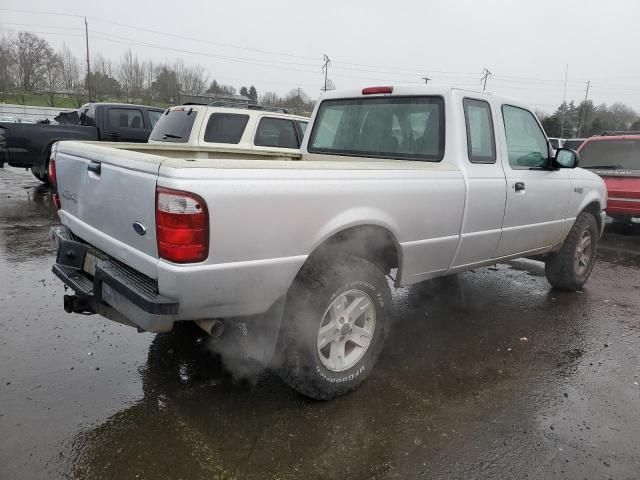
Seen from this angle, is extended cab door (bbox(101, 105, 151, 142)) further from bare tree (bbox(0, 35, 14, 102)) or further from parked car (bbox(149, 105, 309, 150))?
bare tree (bbox(0, 35, 14, 102))

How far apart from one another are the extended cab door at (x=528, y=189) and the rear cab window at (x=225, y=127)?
4.58 m

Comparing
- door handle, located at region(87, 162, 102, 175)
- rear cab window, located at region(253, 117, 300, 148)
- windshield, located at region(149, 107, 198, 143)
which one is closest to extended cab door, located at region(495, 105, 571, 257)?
door handle, located at region(87, 162, 102, 175)

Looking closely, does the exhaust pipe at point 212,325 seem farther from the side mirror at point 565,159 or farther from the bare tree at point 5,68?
the bare tree at point 5,68

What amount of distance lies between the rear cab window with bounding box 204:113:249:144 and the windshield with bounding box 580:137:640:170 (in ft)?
20.4

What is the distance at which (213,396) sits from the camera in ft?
9.75

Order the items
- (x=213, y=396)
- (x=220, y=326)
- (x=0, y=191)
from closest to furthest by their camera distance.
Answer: (x=220, y=326) → (x=213, y=396) → (x=0, y=191)

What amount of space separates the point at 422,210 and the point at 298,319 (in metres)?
1.15

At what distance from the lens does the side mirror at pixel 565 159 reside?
441cm

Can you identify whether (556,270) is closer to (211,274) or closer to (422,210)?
(422,210)

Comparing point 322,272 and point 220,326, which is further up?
point 322,272

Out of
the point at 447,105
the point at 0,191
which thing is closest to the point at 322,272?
the point at 447,105

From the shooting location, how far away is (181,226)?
2.20 meters

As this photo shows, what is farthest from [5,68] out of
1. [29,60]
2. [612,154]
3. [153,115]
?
[612,154]

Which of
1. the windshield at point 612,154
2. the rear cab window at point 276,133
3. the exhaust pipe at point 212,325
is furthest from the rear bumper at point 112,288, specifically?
the windshield at point 612,154
